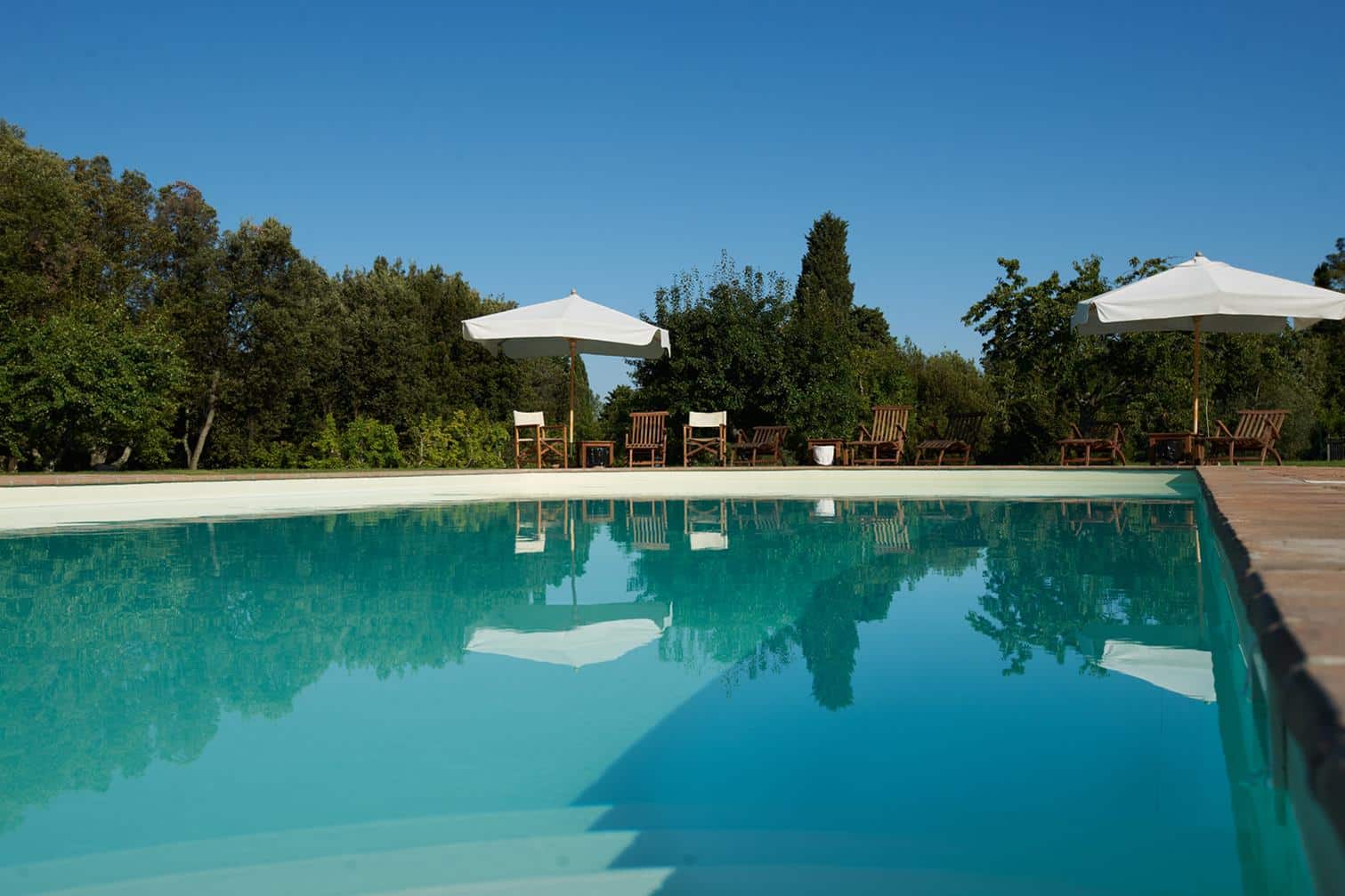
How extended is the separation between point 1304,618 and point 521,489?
439 inches

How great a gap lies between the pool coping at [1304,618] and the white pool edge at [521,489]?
8.55 metres

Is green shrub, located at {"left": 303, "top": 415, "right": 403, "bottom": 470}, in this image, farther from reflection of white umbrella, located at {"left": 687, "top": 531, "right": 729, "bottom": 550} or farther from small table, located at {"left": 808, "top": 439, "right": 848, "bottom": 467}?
reflection of white umbrella, located at {"left": 687, "top": 531, "right": 729, "bottom": 550}

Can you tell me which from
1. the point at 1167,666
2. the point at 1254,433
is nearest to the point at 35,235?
the point at 1167,666

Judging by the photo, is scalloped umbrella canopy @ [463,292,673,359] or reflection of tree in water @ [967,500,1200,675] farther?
scalloped umbrella canopy @ [463,292,673,359]

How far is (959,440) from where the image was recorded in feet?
43.6

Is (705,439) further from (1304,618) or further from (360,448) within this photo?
(1304,618)

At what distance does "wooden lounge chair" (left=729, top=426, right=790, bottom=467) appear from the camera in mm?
13461

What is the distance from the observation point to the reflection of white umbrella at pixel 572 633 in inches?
144

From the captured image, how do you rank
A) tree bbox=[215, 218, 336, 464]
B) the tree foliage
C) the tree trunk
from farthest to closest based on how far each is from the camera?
tree bbox=[215, 218, 336, 464] → the tree trunk → the tree foliage

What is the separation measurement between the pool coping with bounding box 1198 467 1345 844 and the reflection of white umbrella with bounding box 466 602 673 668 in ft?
7.43

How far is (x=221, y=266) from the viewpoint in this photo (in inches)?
763

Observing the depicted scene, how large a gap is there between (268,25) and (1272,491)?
17.4 meters

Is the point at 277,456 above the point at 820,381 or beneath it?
beneath

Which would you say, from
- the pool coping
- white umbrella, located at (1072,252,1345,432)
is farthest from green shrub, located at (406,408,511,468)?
the pool coping
